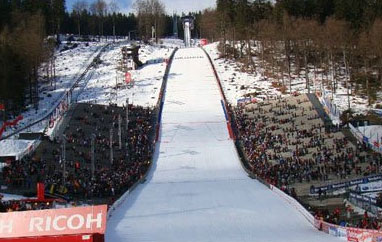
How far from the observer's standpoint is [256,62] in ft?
262

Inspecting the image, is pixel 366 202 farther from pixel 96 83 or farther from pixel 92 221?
pixel 96 83

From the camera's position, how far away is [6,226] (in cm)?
1138

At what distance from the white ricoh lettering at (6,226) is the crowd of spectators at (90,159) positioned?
19.1 meters

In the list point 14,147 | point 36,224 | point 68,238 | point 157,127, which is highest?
point 36,224

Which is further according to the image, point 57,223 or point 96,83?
point 96,83

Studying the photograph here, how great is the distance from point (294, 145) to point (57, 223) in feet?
109

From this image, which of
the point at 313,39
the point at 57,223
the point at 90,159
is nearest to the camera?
the point at 57,223

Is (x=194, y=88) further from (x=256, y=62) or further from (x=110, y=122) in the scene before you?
(x=110, y=122)

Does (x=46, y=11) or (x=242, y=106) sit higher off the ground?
(x=46, y=11)

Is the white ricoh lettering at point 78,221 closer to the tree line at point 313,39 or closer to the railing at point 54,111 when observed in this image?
the railing at point 54,111

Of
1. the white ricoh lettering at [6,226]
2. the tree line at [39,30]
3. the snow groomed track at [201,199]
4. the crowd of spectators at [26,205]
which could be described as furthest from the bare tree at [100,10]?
the white ricoh lettering at [6,226]

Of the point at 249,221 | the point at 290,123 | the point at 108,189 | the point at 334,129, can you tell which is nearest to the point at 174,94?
the point at 290,123

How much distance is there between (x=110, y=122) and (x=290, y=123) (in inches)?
645

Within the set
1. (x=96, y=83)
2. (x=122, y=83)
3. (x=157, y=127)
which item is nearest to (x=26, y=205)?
(x=157, y=127)
